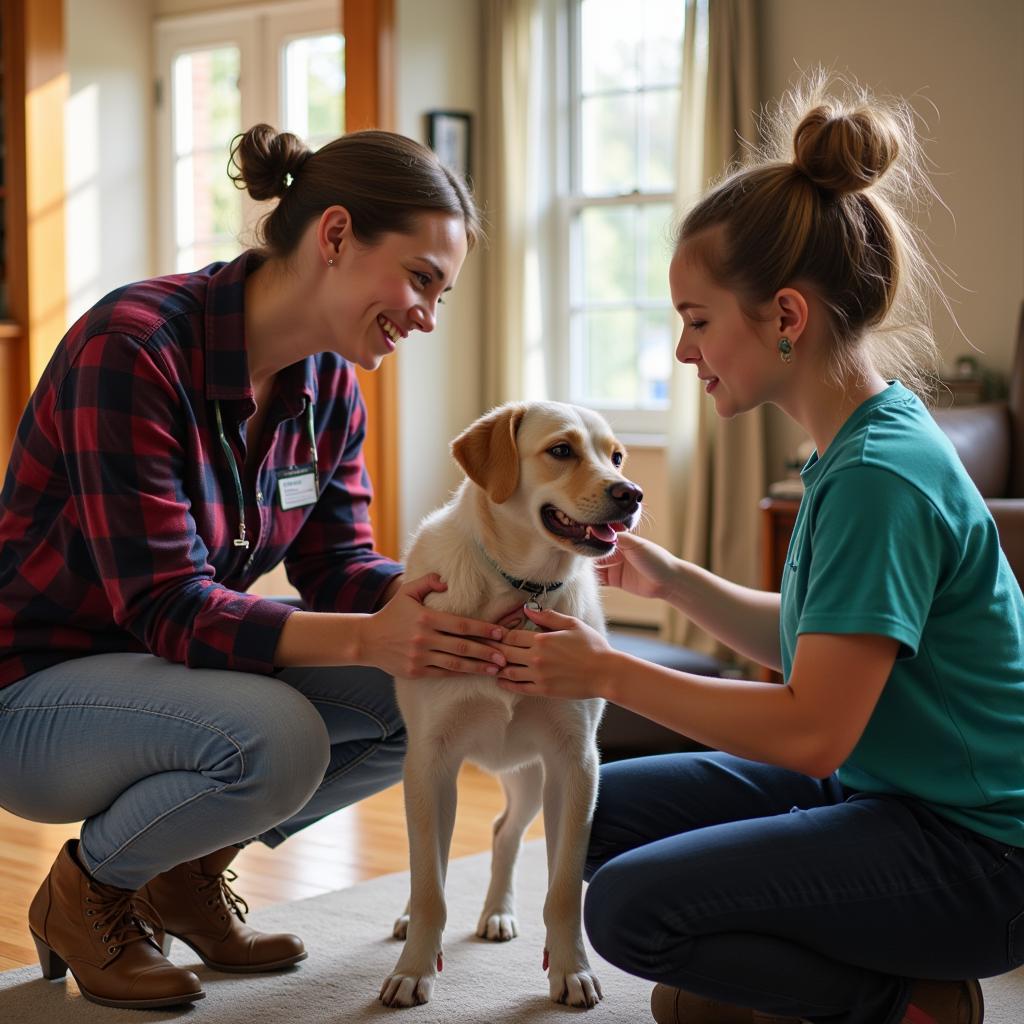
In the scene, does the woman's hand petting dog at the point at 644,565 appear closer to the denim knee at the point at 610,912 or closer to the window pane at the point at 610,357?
the denim knee at the point at 610,912

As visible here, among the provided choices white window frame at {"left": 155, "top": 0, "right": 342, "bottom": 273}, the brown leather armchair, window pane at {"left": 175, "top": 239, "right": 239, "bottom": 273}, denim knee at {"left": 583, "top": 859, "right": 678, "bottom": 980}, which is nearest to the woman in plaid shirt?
denim knee at {"left": 583, "top": 859, "right": 678, "bottom": 980}

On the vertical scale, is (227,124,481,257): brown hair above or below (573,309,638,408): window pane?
above

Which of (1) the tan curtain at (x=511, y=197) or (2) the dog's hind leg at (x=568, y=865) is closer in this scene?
(2) the dog's hind leg at (x=568, y=865)

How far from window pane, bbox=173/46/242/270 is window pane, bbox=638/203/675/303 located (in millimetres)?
1796

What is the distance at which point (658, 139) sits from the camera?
510 centimetres

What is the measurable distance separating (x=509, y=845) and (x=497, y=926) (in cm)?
14

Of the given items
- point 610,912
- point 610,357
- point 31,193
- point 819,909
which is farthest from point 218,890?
point 31,193

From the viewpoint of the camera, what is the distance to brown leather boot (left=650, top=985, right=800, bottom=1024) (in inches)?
72.1

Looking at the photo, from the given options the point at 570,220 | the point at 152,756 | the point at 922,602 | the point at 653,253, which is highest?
the point at 570,220

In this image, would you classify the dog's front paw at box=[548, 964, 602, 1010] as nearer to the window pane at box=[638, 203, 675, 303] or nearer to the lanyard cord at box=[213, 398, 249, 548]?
the lanyard cord at box=[213, 398, 249, 548]

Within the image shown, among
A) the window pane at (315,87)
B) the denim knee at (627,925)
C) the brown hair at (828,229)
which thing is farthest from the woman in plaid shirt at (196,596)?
the window pane at (315,87)

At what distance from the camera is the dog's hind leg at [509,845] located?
2.21 meters

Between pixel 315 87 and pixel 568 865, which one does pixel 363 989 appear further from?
pixel 315 87

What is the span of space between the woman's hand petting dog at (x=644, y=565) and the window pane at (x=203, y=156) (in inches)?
166
